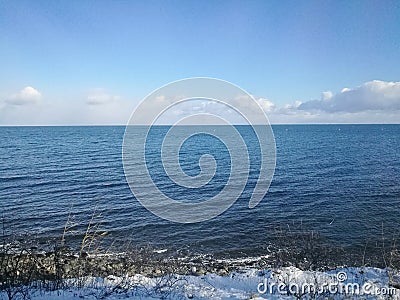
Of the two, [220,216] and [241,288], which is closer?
[241,288]

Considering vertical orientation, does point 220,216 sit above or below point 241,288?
below

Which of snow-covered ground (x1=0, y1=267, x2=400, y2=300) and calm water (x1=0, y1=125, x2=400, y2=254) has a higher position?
snow-covered ground (x1=0, y1=267, x2=400, y2=300)

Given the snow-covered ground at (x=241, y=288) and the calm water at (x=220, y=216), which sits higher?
the snow-covered ground at (x=241, y=288)

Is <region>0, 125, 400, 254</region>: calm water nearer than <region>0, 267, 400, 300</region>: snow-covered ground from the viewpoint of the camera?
No

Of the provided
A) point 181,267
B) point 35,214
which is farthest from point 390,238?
point 35,214

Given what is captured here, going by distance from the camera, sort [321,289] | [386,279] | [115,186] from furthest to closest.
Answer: [115,186] < [386,279] < [321,289]

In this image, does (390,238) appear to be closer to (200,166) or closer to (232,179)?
(232,179)

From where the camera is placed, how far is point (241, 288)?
734 cm

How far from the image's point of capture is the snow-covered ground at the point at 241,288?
20.0 feet

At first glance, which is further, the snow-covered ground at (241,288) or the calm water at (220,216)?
the calm water at (220,216)

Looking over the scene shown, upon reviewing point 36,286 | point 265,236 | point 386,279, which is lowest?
point 265,236

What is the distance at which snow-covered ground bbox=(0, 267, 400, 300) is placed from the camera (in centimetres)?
610

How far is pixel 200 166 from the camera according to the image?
4359 centimetres

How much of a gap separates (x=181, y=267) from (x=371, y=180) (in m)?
25.5
